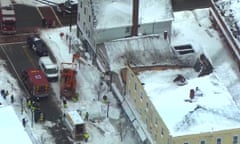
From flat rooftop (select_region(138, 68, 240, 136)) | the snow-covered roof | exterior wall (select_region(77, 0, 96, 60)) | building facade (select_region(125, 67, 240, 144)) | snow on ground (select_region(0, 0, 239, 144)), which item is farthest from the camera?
exterior wall (select_region(77, 0, 96, 60))

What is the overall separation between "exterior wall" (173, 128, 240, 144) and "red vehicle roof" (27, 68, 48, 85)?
54.1ft

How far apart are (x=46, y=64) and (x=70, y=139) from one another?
1074 centimetres

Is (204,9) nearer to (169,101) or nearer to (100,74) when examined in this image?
(100,74)

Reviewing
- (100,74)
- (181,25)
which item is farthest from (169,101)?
(181,25)

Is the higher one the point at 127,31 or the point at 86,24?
the point at 86,24

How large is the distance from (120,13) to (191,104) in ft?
51.6

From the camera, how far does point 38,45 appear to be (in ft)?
287

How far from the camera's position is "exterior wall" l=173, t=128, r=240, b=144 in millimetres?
69500

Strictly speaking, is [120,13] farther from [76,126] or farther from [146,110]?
[76,126]

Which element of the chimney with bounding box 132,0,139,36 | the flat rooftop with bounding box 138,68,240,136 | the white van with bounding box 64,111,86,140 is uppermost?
the chimney with bounding box 132,0,139,36

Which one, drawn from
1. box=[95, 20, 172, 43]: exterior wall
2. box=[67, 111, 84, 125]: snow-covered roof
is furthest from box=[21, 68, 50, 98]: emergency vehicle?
box=[95, 20, 172, 43]: exterior wall

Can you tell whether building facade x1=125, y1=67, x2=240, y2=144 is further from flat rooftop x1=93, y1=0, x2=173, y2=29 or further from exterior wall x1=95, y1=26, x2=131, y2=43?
flat rooftop x1=93, y1=0, x2=173, y2=29

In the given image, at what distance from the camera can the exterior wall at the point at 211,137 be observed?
69500mm

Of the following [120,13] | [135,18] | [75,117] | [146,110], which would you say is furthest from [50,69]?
[146,110]
